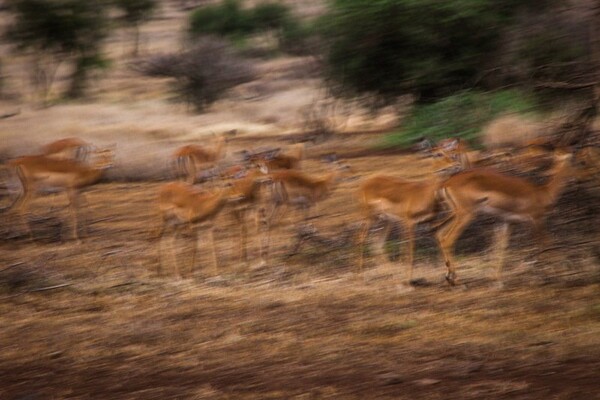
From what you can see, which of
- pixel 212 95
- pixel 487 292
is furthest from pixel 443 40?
pixel 212 95

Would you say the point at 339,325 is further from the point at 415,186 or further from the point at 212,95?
the point at 212,95

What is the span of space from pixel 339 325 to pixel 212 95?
20207mm

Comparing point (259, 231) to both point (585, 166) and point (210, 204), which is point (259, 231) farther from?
point (585, 166)

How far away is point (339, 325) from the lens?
25.4 feet

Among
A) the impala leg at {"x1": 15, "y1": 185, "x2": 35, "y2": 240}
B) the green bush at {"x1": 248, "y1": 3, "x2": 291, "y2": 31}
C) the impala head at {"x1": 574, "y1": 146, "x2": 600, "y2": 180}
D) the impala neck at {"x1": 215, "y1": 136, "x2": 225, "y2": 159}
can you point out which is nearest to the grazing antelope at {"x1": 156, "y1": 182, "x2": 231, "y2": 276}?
the impala leg at {"x1": 15, "y1": 185, "x2": 35, "y2": 240}

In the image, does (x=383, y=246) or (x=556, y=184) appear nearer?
(x=556, y=184)

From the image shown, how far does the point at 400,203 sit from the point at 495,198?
1.03 meters

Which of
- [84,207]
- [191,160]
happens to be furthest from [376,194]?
[191,160]

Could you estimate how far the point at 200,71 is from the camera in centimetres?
2727

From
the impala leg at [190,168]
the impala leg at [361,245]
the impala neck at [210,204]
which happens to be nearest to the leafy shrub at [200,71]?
the impala leg at [190,168]

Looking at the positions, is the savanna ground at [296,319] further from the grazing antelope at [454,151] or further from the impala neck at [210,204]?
the grazing antelope at [454,151]

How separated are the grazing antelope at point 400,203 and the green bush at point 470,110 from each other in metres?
0.50

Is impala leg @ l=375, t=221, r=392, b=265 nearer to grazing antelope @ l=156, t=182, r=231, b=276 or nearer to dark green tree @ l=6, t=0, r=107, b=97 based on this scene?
grazing antelope @ l=156, t=182, r=231, b=276

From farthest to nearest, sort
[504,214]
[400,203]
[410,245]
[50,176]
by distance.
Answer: [50,176], [400,203], [410,245], [504,214]
